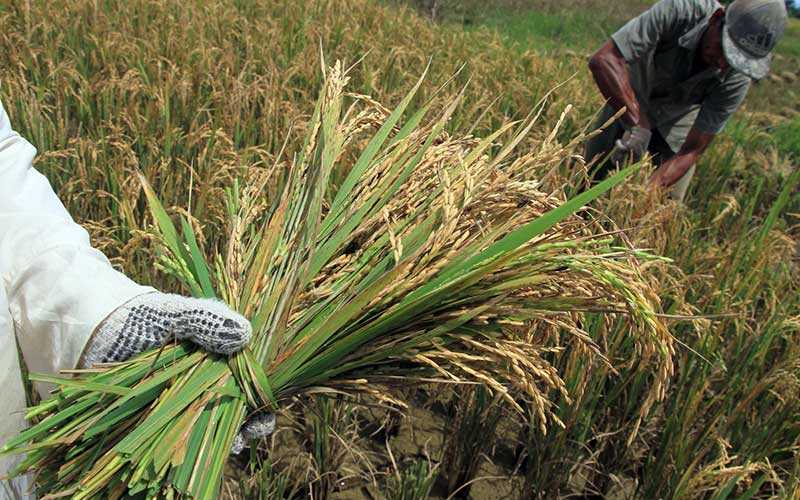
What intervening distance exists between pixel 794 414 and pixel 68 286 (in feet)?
6.12

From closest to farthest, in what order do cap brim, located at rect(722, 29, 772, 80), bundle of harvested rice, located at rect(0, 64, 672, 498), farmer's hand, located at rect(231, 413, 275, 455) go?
bundle of harvested rice, located at rect(0, 64, 672, 498) < farmer's hand, located at rect(231, 413, 275, 455) < cap brim, located at rect(722, 29, 772, 80)

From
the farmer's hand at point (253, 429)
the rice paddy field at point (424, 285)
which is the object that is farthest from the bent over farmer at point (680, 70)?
the farmer's hand at point (253, 429)

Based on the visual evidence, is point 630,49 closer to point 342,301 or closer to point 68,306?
point 342,301

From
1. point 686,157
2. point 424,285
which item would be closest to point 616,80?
point 686,157

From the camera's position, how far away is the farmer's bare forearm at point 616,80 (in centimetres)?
283

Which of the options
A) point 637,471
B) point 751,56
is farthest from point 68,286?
point 751,56

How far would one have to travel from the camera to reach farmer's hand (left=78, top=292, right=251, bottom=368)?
1.06 m

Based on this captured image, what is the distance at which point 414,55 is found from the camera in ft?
14.4

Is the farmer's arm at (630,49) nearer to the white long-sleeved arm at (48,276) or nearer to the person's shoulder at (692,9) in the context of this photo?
the person's shoulder at (692,9)

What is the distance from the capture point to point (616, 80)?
9.30 ft

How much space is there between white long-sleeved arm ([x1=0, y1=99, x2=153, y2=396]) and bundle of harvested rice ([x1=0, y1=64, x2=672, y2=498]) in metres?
0.09

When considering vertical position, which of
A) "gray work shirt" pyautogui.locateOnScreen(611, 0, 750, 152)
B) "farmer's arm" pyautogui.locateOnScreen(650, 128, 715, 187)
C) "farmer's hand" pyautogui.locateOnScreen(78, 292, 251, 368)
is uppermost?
"farmer's hand" pyautogui.locateOnScreen(78, 292, 251, 368)

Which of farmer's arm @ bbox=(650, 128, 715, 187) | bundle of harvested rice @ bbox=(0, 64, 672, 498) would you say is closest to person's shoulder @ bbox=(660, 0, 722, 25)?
farmer's arm @ bbox=(650, 128, 715, 187)

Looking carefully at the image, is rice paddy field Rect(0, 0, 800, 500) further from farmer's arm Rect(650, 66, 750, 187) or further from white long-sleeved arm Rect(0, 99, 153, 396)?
farmer's arm Rect(650, 66, 750, 187)
